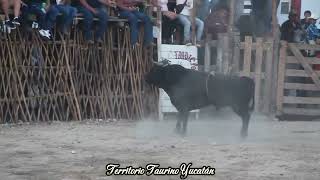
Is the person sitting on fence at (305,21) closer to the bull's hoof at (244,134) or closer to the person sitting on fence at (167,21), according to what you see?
the person sitting on fence at (167,21)

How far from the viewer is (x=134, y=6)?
15633mm

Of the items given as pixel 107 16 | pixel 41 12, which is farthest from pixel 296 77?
pixel 41 12

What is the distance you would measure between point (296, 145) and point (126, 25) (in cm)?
542

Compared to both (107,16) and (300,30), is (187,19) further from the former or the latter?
(300,30)

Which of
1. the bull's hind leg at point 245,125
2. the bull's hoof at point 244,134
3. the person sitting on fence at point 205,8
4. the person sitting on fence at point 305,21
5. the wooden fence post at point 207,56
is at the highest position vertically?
the person sitting on fence at point 205,8

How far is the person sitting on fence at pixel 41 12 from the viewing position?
13.2 metres

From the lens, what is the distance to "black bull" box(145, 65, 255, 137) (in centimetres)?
1221

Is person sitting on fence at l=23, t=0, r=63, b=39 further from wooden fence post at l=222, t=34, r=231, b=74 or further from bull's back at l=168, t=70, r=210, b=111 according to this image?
wooden fence post at l=222, t=34, r=231, b=74

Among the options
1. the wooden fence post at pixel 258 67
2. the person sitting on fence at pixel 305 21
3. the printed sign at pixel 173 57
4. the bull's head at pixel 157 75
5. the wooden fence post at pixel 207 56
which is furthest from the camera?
the person sitting on fence at pixel 305 21

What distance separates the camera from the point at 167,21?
16156mm

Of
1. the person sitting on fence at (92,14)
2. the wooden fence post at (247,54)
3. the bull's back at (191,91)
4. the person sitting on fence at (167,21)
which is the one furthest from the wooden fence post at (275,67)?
the bull's back at (191,91)

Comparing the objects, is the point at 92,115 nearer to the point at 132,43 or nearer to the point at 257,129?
the point at 132,43

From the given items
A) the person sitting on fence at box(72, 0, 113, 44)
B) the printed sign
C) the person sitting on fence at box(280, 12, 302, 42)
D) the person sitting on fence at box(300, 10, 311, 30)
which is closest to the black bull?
the person sitting on fence at box(72, 0, 113, 44)

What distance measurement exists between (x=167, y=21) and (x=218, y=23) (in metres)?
1.58
